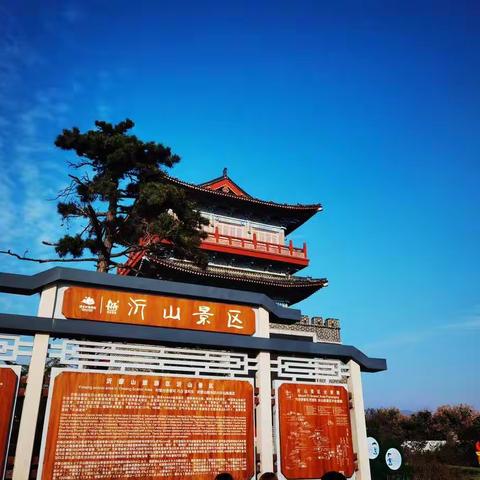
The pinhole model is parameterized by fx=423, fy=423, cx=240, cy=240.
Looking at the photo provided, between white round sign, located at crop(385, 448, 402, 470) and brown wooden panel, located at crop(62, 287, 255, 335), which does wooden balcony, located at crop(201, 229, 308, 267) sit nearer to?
white round sign, located at crop(385, 448, 402, 470)

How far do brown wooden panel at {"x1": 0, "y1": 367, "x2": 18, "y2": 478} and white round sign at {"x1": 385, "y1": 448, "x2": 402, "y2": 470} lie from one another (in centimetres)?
905

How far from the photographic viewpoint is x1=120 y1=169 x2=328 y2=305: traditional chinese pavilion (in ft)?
66.3

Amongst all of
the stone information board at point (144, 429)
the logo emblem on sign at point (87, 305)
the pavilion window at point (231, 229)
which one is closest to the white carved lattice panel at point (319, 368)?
the stone information board at point (144, 429)

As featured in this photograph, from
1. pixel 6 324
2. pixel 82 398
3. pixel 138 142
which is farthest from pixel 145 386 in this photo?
pixel 138 142

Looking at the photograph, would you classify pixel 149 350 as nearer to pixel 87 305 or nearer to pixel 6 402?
pixel 87 305

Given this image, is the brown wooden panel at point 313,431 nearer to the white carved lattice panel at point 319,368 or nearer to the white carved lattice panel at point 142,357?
the white carved lattice panel at point 319,368

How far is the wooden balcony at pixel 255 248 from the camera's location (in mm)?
21422

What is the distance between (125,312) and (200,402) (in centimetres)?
169

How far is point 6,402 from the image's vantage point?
16.9ft

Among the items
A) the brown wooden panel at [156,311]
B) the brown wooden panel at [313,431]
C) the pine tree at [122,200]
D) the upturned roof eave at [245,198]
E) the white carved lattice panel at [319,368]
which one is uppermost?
the upturned roof eave at [245,198]

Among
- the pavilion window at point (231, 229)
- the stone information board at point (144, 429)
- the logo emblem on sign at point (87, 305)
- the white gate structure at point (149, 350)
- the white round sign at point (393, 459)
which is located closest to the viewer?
the stone information board at point (144, 429)

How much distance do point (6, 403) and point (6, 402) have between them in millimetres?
12

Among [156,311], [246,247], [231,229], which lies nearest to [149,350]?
[156,311]

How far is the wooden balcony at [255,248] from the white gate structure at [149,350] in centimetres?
→ 1392
